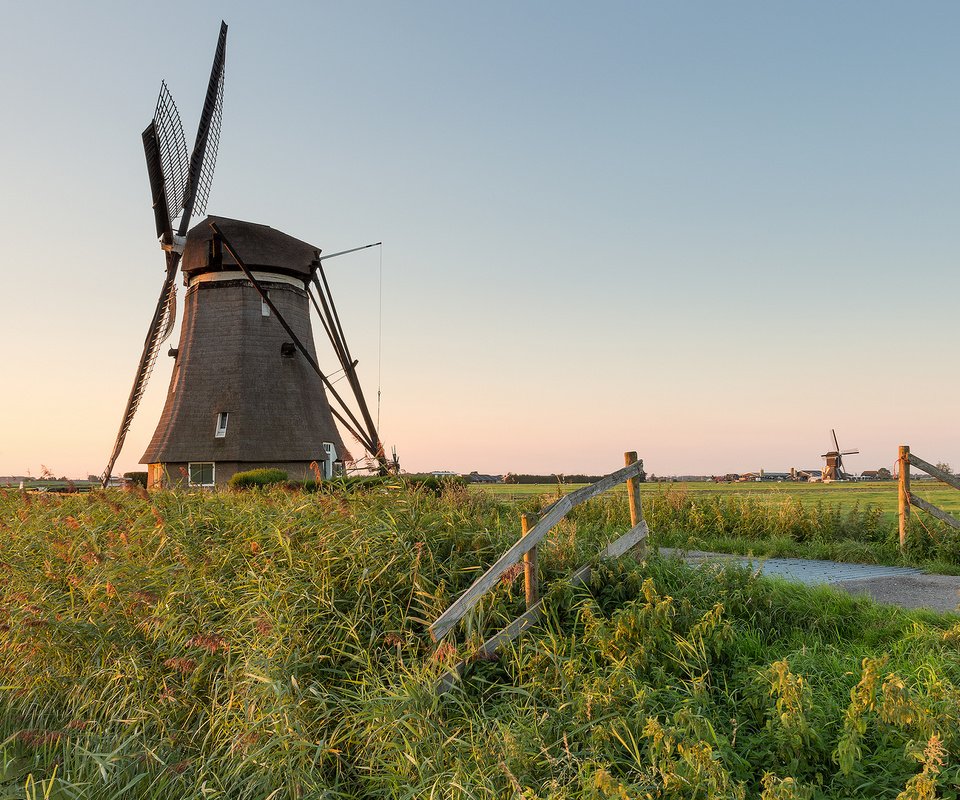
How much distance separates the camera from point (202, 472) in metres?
24.1

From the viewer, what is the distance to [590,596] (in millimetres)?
6391

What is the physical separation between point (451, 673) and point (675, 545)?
905cm

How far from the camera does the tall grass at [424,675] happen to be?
4648mm

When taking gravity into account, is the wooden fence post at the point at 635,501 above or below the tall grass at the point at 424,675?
above

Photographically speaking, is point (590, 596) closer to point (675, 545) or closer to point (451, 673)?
point (451, 673)

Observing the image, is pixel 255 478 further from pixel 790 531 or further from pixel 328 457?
pixel 790 531

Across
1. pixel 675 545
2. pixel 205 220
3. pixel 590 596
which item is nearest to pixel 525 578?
pixel 590 596

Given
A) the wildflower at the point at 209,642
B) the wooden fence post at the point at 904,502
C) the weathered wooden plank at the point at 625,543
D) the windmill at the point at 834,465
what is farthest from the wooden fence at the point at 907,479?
the windmill at the point at 834,465

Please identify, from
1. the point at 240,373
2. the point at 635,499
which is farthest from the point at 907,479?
the point at 240,373

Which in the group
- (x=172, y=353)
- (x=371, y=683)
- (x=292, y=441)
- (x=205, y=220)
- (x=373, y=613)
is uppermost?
(x=205, y=220)

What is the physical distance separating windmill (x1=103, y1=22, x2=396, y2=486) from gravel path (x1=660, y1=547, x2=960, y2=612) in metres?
14.9

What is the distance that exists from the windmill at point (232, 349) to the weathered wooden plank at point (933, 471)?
1582 centimetres

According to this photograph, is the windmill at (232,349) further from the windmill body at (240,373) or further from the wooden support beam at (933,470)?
the wooden support beam at (933,470)

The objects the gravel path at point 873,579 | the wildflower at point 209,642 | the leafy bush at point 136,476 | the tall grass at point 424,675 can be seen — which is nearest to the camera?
the tall grass at point 424,675
